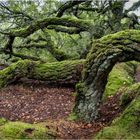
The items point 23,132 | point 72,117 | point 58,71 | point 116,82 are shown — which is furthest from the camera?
point 58,71

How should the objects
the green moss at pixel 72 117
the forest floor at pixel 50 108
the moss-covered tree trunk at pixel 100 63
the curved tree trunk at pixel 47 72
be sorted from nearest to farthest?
1. the forest floor at pixel 50 108
2. the moss-covered tree trunk at pixel 100 63
3. the green moss at pixel 72 117
4. the curved tree trunk at pixel 47 72

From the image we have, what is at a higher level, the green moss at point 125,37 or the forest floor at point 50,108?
the green moss at point 125,37

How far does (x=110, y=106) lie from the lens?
345 inches

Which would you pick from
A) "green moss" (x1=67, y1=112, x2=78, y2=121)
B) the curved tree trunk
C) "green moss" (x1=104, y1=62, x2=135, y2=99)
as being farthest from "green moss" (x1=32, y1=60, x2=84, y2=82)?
"green moss" (x1=67, y1=112, x2=78, y2=121)

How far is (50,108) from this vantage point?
29.6 feet

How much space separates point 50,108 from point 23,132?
272 cm

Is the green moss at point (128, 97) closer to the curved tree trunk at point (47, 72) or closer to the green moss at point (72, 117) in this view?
the green moss at point (72, 117)

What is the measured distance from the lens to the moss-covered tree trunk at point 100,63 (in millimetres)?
7191

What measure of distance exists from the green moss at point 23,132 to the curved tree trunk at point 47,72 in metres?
4.87

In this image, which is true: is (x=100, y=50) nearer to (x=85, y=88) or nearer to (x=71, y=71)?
(x=85, y=88)

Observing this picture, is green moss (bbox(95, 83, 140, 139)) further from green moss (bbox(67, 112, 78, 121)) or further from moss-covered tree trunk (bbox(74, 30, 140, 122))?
green moss (bbox(67, 112, 78, 121))

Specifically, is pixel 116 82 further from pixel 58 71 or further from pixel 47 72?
pixel 47 72

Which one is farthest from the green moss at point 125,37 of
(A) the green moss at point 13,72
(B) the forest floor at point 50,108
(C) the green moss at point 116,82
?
(A) the green moss at point 13,72

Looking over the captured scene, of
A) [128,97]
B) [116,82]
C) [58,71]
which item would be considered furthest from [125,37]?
[58,71]
